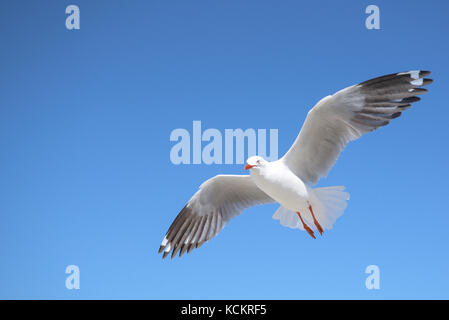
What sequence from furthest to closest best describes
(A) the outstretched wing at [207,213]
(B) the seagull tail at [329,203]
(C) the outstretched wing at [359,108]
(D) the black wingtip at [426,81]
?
(A) the outstretched wing at [207,213]
(B) the seagull tail at [329,203]
(C) the outstretched wing at [359,108]
(D) the black wingtip at [426,81]

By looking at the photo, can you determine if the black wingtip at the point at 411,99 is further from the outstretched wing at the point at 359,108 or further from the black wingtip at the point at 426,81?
the black wingtip at the point at 426,81

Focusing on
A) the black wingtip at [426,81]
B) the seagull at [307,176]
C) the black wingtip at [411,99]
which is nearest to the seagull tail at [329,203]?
the seagull at [307,176]

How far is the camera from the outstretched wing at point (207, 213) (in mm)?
3656

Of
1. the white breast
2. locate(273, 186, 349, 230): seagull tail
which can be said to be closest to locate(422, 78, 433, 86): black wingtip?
locate(273, 186, 349, 230): seagull tail

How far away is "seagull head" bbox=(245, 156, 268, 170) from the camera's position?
2994 mm

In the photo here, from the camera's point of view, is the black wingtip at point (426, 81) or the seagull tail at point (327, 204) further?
the seagull tail at point (327, 204)

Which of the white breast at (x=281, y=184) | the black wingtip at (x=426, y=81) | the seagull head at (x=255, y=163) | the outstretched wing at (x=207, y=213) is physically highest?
the black wingtip at (x=426, y=81)

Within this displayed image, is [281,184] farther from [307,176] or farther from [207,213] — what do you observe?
[207,213]

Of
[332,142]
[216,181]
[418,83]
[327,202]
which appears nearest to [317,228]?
[327,202]

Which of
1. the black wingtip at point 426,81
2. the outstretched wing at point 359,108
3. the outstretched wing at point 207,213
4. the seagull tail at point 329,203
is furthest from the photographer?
the outstretched wing at point 207,213

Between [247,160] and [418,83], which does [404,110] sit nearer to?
[418,83]

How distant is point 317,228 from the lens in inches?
127

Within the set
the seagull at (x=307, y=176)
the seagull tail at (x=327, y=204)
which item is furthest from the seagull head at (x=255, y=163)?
the seagull tail at (x=327, y=204)

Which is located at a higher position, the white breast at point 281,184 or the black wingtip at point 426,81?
the black wingtip at point 426,81
